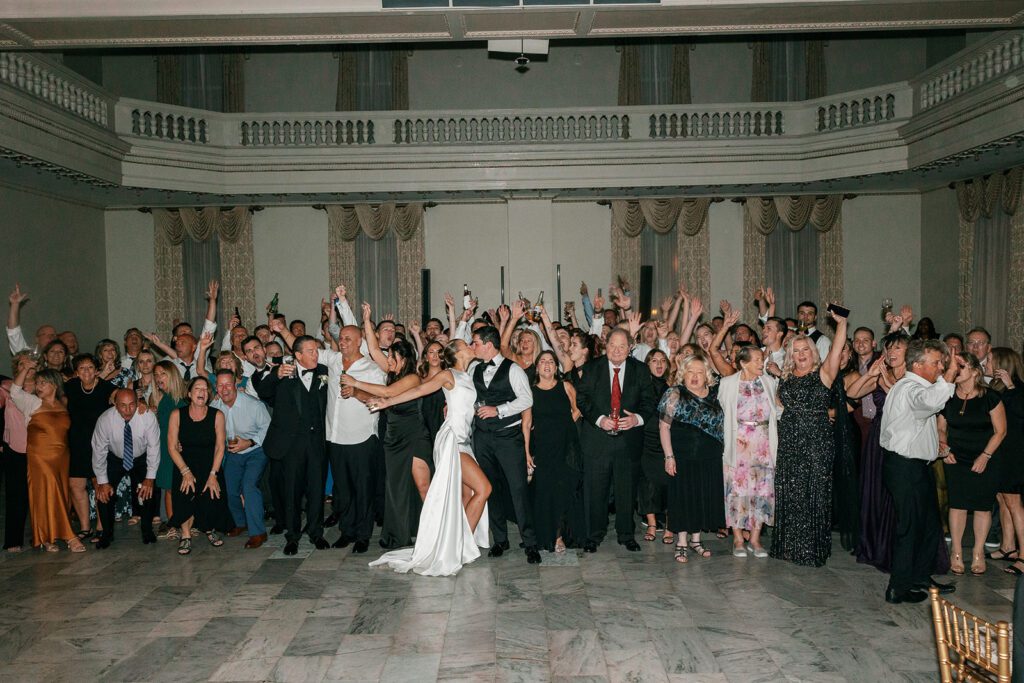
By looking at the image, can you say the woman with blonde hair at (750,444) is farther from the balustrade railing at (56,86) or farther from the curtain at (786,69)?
the curtain at (786,69)

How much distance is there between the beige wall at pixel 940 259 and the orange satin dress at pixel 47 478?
12501 mm

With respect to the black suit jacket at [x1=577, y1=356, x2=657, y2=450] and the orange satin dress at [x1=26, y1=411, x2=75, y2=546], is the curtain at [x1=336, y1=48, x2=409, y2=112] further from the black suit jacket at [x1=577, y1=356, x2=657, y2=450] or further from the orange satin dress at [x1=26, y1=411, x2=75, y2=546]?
the black suit jacket at [x1=577, y1=356, x2=657, y2=450]

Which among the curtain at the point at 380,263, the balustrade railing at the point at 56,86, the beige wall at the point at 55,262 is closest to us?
the balustrade railing at the point at 56,86

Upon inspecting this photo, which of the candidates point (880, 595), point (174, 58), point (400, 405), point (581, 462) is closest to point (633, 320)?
point (581, 462)

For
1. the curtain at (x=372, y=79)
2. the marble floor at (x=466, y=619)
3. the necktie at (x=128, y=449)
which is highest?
the curtain at (x=372, y=79)

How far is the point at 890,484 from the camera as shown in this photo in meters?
4.86

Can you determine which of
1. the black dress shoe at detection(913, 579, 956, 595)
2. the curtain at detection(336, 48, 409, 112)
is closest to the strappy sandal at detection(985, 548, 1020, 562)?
the black dress shoe at detection(913, 579, 956, 595)

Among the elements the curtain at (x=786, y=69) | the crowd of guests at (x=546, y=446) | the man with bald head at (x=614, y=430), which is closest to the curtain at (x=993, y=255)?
the curtain at (x=786, y=69)

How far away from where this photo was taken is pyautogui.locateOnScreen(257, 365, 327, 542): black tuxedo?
6125mm

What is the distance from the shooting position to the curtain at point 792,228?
14477 mm

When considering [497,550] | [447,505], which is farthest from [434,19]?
[497,550]

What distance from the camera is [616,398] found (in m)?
6.04

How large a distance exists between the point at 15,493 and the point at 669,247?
1143 centimetres

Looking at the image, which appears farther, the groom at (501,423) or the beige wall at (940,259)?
the beige wall at (940,259)
